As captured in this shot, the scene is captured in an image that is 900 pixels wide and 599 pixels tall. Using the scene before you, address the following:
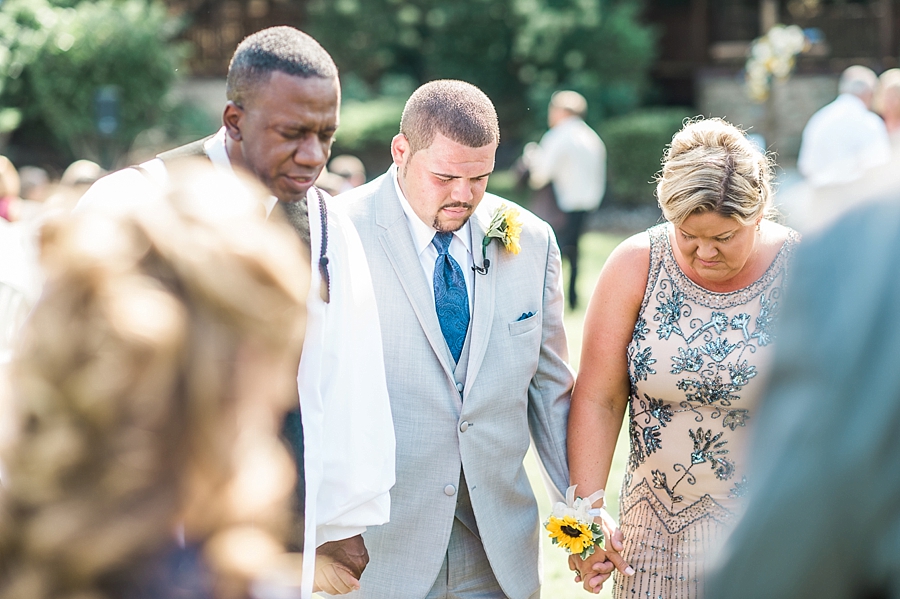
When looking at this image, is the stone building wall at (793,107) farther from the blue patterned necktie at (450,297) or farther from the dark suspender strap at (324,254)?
the dark suspender strap at (324,254)

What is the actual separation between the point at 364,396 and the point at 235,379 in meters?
1.40

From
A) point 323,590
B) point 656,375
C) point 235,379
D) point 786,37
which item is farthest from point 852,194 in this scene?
point 786,37

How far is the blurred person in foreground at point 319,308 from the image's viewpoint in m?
2.65

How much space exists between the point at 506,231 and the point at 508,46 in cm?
2130

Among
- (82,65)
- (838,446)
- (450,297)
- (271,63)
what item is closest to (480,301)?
(450,297)

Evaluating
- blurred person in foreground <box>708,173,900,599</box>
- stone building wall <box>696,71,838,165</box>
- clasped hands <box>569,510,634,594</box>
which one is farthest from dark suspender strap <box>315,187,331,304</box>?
stone building wall <box>696,71,838,165</box>

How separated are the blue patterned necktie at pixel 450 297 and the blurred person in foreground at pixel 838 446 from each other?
2.58 metres

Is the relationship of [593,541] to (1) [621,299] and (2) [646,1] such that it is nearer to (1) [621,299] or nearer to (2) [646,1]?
(1) [621,299]

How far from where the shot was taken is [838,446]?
91cm

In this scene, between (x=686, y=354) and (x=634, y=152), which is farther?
(x=634, y=152)

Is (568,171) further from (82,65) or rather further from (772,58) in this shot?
(82,65)

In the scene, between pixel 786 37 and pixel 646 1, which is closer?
pixel 786 37

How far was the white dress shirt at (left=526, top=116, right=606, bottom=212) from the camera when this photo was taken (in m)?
12.6

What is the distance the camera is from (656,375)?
11.4 ft
